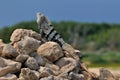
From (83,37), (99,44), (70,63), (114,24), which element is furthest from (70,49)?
(114,24)

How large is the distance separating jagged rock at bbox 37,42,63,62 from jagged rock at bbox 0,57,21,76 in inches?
45.0

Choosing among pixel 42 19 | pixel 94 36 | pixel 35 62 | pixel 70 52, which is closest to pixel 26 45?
pixel 35 62

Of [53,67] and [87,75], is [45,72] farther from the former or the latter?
[87,75]

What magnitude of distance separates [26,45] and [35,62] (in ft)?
1.98

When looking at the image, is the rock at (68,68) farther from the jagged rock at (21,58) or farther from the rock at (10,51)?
the rock at (10,51)

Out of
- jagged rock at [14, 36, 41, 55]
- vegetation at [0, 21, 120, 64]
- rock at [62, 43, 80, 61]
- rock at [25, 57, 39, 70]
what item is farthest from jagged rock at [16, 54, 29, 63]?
vegetation at [0, 21, 120, 64]

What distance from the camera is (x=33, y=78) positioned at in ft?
38.8

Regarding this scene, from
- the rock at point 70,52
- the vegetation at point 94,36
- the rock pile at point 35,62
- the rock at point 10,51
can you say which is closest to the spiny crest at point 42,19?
the rock pile at point 35,62

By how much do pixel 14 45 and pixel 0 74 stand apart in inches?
57.1

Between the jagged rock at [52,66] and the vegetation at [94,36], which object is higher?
the jagged rock at [52,66]

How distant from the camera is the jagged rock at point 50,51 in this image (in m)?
13.3

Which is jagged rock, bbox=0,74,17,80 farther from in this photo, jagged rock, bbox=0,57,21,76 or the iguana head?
the iguana head

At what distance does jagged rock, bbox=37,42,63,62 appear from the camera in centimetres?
1326

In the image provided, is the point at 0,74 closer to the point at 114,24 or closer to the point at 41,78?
the point at 41,78
